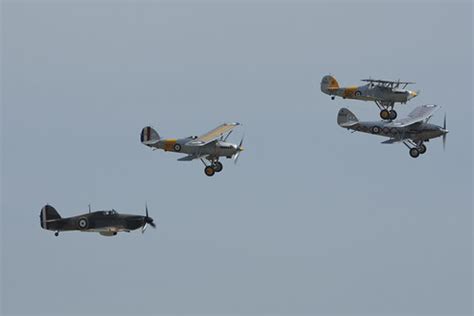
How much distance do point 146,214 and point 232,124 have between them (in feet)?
27.5

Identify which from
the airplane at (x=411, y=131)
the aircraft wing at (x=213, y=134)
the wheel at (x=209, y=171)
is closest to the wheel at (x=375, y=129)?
the airplane at (x=411, y=131)

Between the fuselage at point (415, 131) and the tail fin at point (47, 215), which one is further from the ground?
the fuselage at point (415, 131)

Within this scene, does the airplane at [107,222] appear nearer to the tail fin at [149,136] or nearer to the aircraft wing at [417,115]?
the tail fin at [149,136]

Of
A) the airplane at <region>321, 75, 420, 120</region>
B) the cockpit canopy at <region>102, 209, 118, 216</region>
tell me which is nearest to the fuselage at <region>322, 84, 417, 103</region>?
the airplane at <region>321, 75, 420, 120</region>

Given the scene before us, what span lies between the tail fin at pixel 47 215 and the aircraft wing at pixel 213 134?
8.48 metres

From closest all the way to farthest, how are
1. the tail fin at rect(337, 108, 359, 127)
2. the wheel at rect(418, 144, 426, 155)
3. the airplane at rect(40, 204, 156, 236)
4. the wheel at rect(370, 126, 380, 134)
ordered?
the airplane at rect(40, 204, 156, 236)
the wheel at rect(418, 144, 426, 155)
the wheel at rect(370, 126, 380, 134)
the tail fin at rect(337, 108, 359, 127)

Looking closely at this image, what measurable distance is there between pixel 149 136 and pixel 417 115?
52.0ft

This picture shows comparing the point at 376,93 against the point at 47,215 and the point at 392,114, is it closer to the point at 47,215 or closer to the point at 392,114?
the point at 392,114

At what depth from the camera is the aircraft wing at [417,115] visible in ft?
306

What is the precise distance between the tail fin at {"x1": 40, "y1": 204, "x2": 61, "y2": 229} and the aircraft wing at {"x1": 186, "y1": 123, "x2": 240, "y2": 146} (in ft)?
27.8

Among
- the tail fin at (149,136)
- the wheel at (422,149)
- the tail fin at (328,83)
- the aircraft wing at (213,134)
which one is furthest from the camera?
the tail fin at (328,83)

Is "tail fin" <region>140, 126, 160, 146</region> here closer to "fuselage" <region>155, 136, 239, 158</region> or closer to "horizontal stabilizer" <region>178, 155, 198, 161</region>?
"fuselage" <region>155, 136, 239, 158</region>

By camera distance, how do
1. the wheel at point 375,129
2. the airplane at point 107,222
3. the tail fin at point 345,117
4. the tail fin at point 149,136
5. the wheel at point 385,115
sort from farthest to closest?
the tail fin at point 345,117
the wheel at point 385,115
the wheel at point 375,129
the tail fin at point 149,136
the airplane at point 107,222

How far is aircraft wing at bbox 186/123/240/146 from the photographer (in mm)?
91375
